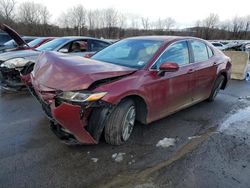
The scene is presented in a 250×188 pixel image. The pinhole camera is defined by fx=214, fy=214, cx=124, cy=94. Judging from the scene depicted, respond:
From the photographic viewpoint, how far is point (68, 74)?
257 cm

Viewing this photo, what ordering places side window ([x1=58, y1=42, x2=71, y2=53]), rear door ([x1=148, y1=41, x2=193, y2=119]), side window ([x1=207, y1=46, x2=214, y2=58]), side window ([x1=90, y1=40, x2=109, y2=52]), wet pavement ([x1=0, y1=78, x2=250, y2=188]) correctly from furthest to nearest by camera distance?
side window ([x1=90, y1=40, x2=109, y2=52]) < side window ([x1=58, y1=42, x2=71, y2=53]) < side window ([x1=207, y1=46, x2=214, y2=58]) < rear door ([x1=148, y1=41, x2=193, y2=119]) < wet pavement ([x1=0, y1=78, x2=250, y2=188])

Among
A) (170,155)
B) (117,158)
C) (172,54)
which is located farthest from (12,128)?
(172,54)

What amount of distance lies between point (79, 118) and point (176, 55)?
214cm

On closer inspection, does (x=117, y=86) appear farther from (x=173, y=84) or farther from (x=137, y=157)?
(x=173, y=84)

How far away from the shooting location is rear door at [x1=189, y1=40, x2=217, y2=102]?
4.15 metres

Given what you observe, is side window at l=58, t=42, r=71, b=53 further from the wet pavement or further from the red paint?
the red paint

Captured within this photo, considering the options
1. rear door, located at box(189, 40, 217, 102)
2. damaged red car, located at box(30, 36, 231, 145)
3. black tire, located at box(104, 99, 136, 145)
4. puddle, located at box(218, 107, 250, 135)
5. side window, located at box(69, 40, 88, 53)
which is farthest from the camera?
side window, located at box(69, 40, 88, 53)

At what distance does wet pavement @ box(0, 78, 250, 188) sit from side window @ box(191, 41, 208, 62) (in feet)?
4.03

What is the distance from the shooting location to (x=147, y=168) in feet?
8.49

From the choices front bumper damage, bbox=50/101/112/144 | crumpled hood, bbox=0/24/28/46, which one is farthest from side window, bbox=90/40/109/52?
front bumper damage, bbox=50/101/112/144

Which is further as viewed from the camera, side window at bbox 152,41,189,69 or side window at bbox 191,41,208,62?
side window at bbox 191,41,208,62

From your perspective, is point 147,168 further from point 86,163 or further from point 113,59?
point 113,59

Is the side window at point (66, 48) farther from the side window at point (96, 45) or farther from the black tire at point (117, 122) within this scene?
the black tire at point (117, 122)

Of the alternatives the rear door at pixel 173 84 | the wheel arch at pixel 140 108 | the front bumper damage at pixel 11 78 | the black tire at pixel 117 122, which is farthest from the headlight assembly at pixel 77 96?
the front bumper damage at pixel 11 78
